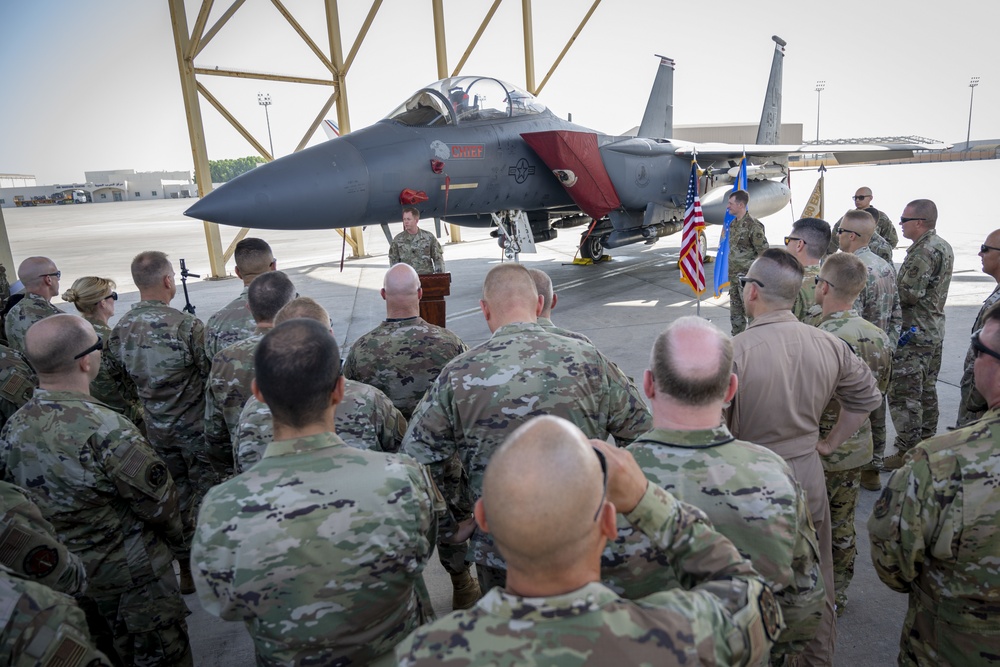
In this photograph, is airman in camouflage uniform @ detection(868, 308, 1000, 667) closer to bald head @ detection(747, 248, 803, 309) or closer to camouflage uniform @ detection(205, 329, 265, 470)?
bald head @ detection(747, 248, 803, 309)

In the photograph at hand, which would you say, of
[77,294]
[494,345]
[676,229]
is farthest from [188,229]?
[494,345]

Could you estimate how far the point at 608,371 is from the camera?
2.63 meters

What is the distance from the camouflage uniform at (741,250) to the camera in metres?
7.27

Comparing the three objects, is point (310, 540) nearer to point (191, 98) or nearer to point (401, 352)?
point (401, 352)

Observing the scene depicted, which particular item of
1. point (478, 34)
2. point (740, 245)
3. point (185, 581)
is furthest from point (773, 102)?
point (185, 581)

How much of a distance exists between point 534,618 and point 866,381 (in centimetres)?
226

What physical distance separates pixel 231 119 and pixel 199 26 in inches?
72.4

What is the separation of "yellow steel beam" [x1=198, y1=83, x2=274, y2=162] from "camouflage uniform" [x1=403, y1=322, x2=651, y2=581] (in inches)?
480

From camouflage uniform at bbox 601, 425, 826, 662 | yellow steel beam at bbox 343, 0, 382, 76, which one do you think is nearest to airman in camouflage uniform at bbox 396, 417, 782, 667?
camouflage uniform at bbox 601, 425, 826, 662

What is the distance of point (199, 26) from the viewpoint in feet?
41.6

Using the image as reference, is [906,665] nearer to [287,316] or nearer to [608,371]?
[608,371]

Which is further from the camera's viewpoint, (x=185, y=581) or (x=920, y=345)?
(x=920, y=345)

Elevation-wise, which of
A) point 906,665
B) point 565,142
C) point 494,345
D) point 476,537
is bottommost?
point 906,665

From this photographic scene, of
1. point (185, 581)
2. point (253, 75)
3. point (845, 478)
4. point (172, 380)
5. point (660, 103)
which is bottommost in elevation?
point (185, 581)
